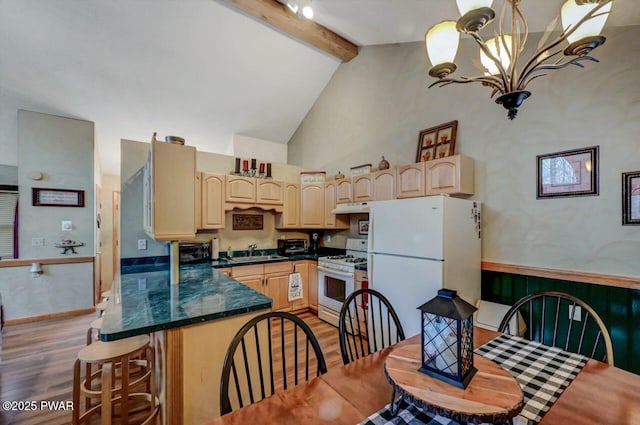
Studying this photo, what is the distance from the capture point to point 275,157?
18.1 ft

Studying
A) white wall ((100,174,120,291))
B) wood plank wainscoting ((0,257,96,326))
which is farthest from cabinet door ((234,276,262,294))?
white wall ((100,174,120,291))

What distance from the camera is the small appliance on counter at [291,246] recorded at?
14.5ft

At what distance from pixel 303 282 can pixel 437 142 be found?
264cm

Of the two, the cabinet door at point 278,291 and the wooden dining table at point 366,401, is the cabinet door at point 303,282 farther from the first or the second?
the wooden dining table at point 366,401

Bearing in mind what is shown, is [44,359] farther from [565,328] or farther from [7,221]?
[565,328]

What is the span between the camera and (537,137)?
8.07 feet

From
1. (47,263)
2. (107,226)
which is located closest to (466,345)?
(47,263)

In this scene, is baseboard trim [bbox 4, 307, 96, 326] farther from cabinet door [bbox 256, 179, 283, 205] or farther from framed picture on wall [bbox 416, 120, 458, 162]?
framed picture on wall [bbox 416, 120, 458, 162]

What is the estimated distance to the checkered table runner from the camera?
88 cm

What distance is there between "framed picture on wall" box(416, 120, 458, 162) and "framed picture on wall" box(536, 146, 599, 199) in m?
0.83

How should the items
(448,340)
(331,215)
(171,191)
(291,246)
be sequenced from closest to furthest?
(448,340) < (171,191) < (331,215) < (291,246)

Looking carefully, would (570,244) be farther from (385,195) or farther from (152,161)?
(152,161)

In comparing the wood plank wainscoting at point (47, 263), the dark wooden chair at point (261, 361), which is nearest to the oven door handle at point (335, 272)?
the dark wooden chair at point (261, 361)

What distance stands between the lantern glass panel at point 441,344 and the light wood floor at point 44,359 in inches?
79.8
